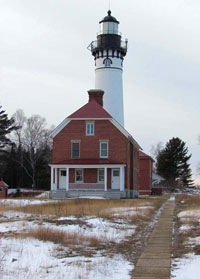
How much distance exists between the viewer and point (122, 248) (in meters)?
11.5

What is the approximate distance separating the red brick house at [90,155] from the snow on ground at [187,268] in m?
27.2

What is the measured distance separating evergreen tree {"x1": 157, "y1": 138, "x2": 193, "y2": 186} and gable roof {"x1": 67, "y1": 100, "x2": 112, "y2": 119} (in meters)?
39.9

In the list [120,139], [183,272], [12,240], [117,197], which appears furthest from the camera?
[120,139]

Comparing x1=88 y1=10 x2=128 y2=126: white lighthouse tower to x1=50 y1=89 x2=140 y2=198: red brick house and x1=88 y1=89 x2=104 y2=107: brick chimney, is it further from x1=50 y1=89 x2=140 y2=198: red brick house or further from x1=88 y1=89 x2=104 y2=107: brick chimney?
x1=50 y1=89 x2=140 y2=198: red brick house

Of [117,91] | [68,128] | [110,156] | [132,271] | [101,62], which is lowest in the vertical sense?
[132,271]

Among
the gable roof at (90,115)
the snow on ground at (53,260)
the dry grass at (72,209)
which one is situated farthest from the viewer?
the gable roof at (90,115)

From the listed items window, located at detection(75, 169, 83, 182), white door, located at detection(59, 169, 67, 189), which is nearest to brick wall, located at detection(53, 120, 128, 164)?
white door, located at detection(59, 169, 67, 189)

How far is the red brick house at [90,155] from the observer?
123 feet

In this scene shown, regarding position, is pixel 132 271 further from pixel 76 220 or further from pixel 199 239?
pixel 76 220

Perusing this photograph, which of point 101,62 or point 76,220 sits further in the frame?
point 101,62

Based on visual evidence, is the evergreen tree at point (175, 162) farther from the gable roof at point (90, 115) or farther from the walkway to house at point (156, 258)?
the walkway to house at point (156, 258)

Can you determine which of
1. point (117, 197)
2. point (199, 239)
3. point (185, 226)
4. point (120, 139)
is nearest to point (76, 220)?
point (185, 226)

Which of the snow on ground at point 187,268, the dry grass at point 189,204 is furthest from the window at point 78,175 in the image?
the snow on ground at point 187,268

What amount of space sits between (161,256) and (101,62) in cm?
4095
